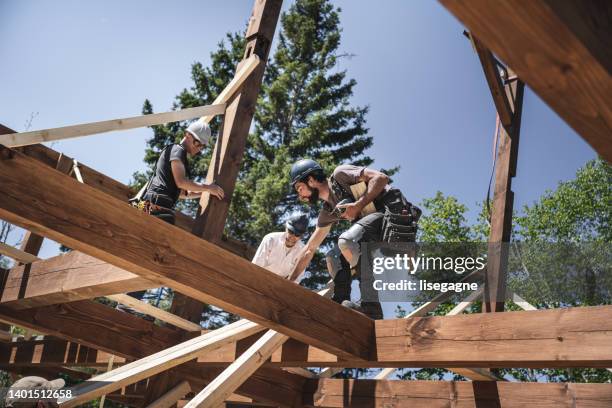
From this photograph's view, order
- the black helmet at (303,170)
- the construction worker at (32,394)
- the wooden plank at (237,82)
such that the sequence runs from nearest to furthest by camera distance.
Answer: the construction worker at (32,394), the wooden plank at (237,82), the black helmet at (303,170)

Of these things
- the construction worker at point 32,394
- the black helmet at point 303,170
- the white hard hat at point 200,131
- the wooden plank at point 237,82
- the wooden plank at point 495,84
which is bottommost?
the construction worker at point 32,394

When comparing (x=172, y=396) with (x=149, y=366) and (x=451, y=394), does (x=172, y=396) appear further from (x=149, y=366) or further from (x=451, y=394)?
(x=451, y=394)

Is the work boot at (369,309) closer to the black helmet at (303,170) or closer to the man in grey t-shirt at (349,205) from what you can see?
the man in grey t-shirt at (349,205)

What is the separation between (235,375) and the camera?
11.2ft

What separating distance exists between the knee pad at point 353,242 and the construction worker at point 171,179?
2.93ft

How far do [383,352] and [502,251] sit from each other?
1.58m

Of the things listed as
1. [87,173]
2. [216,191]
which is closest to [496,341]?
[216,191]

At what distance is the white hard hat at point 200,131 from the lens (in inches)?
161

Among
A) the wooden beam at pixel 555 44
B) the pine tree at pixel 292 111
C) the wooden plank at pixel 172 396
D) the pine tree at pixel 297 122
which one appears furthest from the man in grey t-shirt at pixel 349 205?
the pine tree at pixel 292 111

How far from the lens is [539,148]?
25.6m

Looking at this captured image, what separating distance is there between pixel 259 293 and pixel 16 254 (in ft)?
6.55

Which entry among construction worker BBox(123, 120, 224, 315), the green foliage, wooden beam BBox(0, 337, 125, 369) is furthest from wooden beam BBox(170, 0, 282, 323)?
the green foliage

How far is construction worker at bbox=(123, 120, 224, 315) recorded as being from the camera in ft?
13.0

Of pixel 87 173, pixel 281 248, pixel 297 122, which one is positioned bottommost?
pixel 281 248
